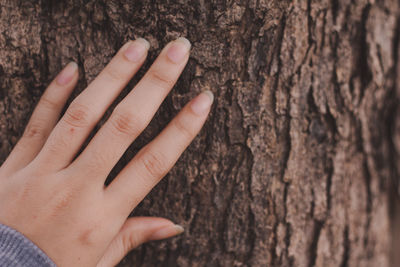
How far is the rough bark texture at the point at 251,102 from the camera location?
114cm

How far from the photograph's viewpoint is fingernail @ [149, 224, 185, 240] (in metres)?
1.25

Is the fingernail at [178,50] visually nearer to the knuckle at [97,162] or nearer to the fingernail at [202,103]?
the fingernail at [202,103]

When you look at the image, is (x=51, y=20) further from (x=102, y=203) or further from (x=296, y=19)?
(x=296, y=19)

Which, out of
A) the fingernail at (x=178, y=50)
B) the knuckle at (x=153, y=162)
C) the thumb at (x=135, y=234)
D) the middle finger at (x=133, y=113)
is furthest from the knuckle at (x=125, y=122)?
the thumb at (x=135, y=234)

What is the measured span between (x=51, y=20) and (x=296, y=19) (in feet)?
2.67

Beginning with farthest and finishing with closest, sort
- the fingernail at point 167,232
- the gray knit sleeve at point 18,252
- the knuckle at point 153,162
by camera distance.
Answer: the fingernail at point 167,232 → the knuckle at point 153,162 → the gray knit sleeve at point 18,252

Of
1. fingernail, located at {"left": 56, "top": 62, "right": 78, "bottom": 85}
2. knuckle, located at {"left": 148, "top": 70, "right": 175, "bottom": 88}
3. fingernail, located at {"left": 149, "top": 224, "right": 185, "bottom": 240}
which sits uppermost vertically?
knuckle, located at {"left": 148, "top": 70, "right": 175, "bottom": 88}

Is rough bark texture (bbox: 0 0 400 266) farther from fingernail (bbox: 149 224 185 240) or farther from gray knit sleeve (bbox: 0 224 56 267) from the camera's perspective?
gray knit sleeve (bbox: 0 224 56 267)

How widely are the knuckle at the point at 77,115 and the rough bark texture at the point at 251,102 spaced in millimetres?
124

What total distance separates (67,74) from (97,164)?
325mm

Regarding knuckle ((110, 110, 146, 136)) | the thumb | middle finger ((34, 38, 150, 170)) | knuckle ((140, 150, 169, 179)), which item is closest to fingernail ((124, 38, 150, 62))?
middle finger ((34, 38, 150, 170))

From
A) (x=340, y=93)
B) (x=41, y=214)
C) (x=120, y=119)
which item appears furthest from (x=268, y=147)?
(x=41, y=214)

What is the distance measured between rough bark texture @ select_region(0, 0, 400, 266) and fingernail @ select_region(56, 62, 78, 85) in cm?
4

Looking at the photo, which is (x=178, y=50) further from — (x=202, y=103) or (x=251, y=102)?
(x=251, y=102)
